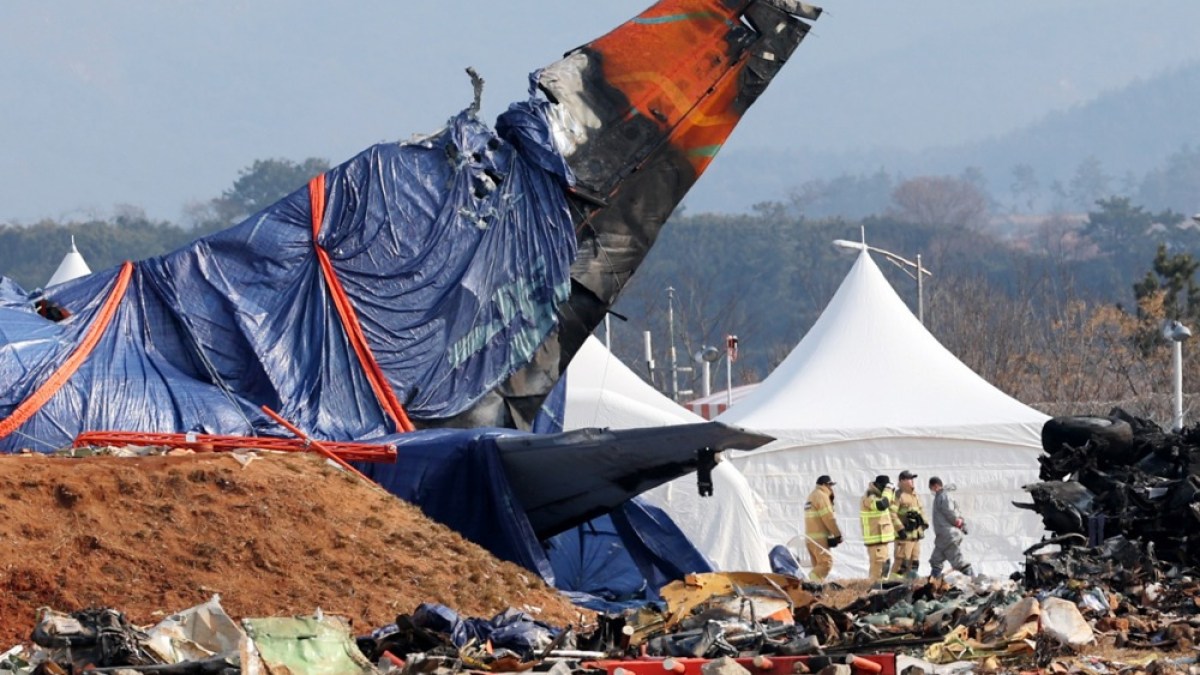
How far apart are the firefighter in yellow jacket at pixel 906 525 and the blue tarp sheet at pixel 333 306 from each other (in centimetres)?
491

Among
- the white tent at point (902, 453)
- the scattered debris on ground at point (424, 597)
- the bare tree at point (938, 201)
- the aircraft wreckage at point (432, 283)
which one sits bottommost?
the scattered debris on ground at point (424, 597)

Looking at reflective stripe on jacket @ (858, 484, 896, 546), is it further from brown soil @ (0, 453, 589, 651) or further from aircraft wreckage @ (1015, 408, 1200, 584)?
brown soil @ (0, 453, 589, 651)

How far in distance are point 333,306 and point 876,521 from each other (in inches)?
269

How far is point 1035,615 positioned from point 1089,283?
3855 inches

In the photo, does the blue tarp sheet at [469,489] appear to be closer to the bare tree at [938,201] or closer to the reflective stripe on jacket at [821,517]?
the reflective stripe on jacket at [821,517]

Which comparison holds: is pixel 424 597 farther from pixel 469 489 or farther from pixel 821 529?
pixel 821 529

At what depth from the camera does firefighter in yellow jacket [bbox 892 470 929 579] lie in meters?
21.5

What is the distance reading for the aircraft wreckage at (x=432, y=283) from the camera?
16281mm

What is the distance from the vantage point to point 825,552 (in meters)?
22.2

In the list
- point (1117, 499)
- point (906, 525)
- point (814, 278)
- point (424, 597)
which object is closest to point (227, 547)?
point (424, 597)

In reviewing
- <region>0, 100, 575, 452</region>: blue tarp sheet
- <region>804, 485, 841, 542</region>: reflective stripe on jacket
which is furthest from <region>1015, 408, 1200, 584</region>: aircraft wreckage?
<region>0, 100, 575, 452</region>: blue tarp sheet

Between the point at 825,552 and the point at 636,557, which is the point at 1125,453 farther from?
the point at 825,552

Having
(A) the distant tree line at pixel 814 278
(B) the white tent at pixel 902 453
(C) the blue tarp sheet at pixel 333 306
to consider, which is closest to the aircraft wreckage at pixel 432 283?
(C) the blue tarp sheet at pixel 333 306

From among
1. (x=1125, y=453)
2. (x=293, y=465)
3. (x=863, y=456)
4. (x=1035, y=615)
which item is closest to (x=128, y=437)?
(x=293, y=465)
